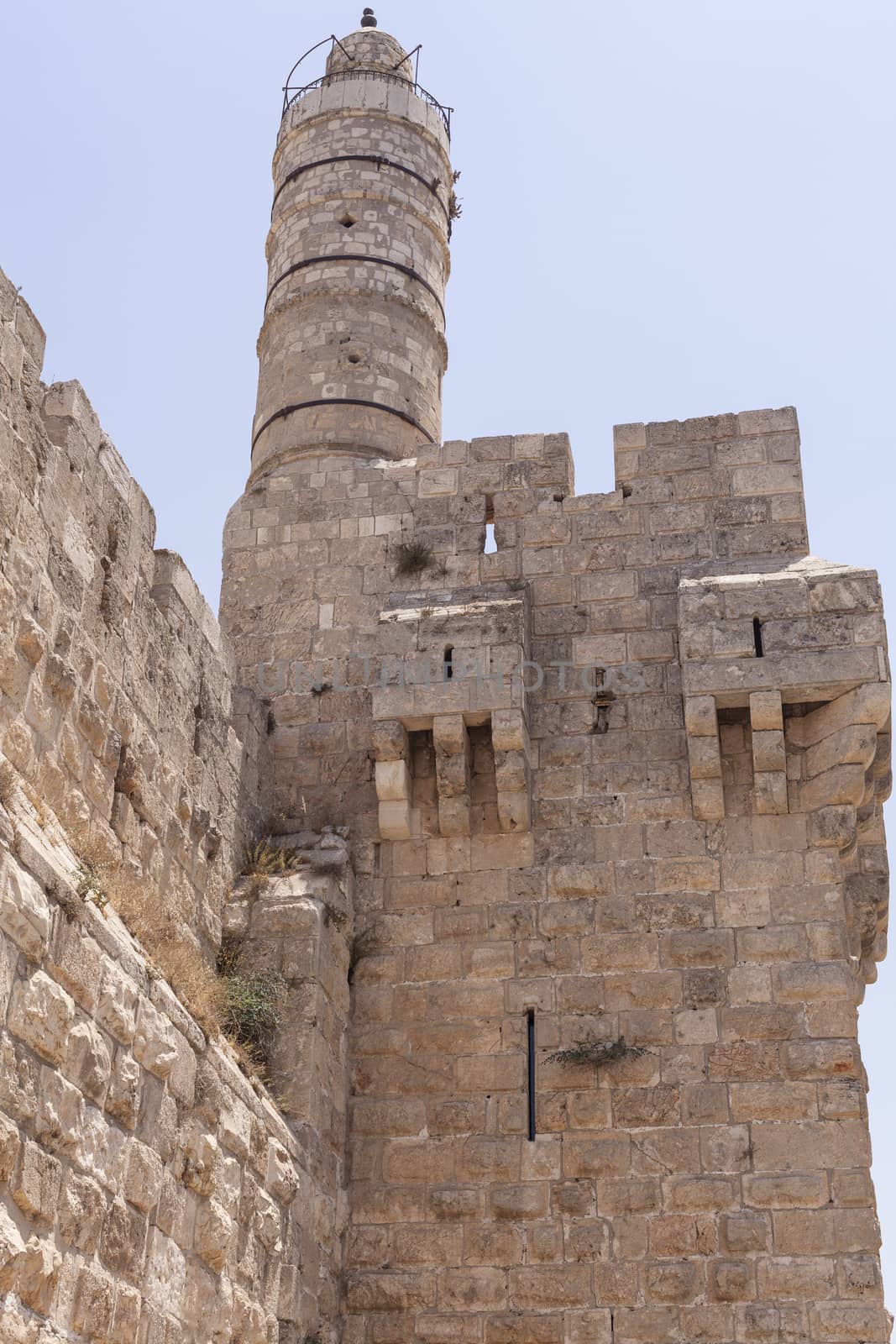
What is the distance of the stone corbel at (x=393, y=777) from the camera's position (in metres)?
8.22

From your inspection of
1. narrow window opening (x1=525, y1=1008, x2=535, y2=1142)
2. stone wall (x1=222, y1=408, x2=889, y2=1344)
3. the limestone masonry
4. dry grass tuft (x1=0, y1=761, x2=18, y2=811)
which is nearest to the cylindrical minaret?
the limestone masonry

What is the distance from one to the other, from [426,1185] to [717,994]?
157 centimetres

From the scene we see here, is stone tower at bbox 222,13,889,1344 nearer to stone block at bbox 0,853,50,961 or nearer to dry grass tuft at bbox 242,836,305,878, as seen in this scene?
dry grass tuft at bbox 242,836,305,878

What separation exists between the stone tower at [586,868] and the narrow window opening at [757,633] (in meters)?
0.02

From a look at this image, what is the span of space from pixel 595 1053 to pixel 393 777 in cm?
165

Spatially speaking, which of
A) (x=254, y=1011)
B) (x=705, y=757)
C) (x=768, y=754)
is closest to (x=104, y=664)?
(x=254, y=1011)

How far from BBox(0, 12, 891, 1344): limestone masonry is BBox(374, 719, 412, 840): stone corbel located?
3cm

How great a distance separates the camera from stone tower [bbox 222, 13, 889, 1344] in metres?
7.22

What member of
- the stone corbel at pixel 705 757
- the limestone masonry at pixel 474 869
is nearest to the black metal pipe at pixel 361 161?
the limestone masonry at pixel 474 869

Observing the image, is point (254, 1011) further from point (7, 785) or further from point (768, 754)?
point (768, 754)

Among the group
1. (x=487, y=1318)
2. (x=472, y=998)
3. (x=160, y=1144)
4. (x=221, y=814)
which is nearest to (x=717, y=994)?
(x=472, y=998)

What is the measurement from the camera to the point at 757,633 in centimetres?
811

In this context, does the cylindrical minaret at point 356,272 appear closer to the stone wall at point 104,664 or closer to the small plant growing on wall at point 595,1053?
→ the stone wall at point 104,664

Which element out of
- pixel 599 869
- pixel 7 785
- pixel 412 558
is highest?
pixel 412 558
